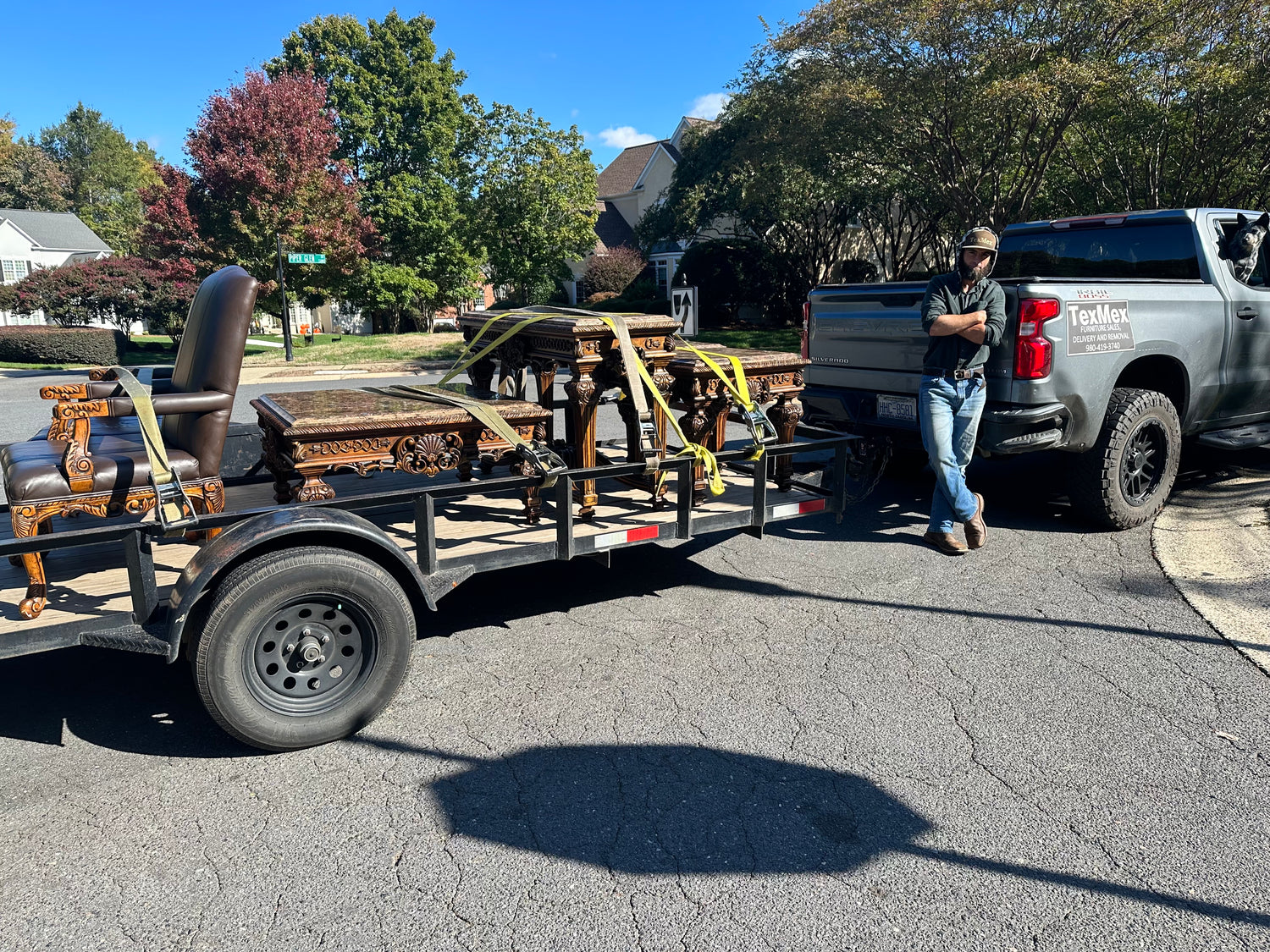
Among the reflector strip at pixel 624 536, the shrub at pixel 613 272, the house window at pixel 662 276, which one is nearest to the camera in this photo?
the reflector strip at pixel 624 536

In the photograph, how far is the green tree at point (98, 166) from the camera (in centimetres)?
6681

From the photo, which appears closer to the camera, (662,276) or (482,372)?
(482,372)

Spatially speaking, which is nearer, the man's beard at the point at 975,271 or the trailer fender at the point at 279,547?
the trailer fender at the point at 279,547

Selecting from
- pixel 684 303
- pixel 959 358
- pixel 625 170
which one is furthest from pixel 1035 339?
pixel 625 170

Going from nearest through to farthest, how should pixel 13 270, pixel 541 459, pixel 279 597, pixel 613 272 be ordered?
pixel 279 597 < pixel 541 459 < pixel 613 272 < pixel 13 270

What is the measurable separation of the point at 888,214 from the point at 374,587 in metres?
27.8

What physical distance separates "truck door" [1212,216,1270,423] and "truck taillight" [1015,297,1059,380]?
2.04m

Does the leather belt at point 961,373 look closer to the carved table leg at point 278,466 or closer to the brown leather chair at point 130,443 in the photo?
the carved table leg at point 278,466

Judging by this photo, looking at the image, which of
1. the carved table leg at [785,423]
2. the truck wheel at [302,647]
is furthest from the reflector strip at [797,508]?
the truck wheel at [302,647]

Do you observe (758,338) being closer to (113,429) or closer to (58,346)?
(58,346)

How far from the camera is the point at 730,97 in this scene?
27.3 meters

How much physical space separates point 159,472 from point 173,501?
14 centimetres

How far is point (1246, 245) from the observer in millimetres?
6562

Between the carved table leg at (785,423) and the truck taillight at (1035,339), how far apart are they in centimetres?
140
